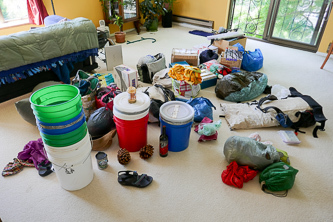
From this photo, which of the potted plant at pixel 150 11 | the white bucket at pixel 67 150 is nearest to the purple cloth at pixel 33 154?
the white bucket at pixel 67 150

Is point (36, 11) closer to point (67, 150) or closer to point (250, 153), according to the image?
point (67, 150)

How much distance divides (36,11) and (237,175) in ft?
13.9

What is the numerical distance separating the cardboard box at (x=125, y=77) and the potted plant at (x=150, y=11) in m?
2.89

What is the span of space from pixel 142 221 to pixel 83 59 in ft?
8.12

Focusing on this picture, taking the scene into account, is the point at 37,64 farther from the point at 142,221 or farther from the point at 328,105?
the point at 328,105

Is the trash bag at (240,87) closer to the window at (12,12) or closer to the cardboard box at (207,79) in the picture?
the cardboard box at (207,79)

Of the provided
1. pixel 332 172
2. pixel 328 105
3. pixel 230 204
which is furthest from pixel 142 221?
pixel 328 105

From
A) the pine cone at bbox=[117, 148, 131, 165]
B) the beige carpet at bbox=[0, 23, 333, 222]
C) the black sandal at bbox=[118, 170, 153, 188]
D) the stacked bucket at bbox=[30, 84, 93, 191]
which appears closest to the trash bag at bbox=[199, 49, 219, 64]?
the beige carpet at bbox=[0, 23, 333, 222]

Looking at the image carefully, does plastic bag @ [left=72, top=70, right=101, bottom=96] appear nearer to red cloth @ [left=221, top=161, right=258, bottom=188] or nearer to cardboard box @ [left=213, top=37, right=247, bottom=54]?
red cloth @ [left=221, top=161, right=258, bottom=188]

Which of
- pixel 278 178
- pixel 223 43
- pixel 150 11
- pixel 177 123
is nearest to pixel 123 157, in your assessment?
pixel 177 123

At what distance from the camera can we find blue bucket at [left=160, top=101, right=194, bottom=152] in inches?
77.6

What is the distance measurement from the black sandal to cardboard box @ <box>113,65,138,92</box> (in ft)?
4.39

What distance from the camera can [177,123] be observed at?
196 centimetres

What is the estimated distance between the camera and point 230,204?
5.61ft
